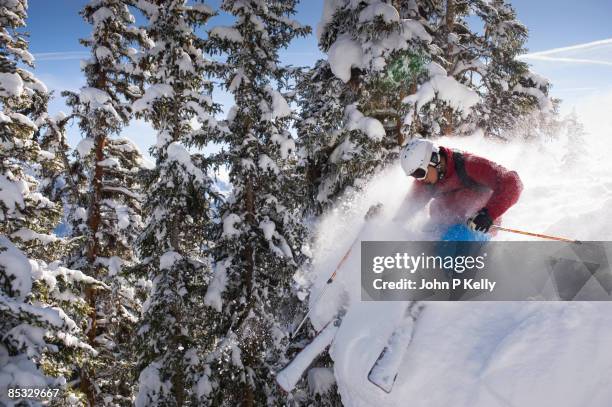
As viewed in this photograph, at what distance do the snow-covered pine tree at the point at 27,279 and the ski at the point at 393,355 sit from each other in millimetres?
4891

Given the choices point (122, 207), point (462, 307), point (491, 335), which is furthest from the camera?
point (122, 207)

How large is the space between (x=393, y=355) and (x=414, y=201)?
11.9ft

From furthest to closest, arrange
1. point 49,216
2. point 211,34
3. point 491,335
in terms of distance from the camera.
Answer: point 211,34 < point 49,216 < point 491,335

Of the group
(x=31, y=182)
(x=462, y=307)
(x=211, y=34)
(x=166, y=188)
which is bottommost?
(x=462, y=307)

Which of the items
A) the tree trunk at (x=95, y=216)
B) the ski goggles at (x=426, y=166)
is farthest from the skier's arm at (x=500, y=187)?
the tree trunk at (x=95, y=216)

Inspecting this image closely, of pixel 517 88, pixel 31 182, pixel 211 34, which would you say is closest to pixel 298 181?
pixel 211 34

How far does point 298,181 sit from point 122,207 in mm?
7152

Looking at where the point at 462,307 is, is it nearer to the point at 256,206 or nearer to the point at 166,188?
the point at 256,206

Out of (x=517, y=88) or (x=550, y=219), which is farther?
(x=517, y=88)

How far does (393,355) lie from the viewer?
4.32m

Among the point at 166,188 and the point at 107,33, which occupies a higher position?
the point at 107,33

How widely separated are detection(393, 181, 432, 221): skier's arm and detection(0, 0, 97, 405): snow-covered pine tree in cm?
→ 627

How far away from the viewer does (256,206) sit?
34.5 feet

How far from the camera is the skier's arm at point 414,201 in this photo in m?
7.01
